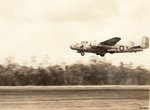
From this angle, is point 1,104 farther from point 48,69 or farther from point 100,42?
point 48,69

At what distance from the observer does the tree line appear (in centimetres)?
5456

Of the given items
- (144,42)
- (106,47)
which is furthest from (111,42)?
(144,42)

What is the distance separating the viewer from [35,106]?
25.9 meters

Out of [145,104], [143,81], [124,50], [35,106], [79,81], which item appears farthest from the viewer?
[79,81]

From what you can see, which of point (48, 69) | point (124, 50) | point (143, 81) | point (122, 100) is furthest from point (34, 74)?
Result: point (122, 100)

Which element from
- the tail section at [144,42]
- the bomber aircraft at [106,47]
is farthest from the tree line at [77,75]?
the tail section at [144,42]

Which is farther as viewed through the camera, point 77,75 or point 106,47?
point 77,75

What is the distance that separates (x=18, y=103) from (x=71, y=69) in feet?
123

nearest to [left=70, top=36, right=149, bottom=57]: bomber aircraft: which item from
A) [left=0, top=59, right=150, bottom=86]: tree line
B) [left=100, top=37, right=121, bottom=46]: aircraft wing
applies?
[left=100, top=37, right=121, bottom=46]: aircraft wing

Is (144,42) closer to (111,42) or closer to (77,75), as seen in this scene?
(111,42)

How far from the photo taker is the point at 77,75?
201 ft

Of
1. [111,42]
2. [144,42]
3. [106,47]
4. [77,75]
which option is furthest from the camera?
[77,75]

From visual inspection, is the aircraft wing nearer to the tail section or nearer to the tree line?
the tail section

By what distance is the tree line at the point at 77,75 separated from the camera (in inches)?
2148
